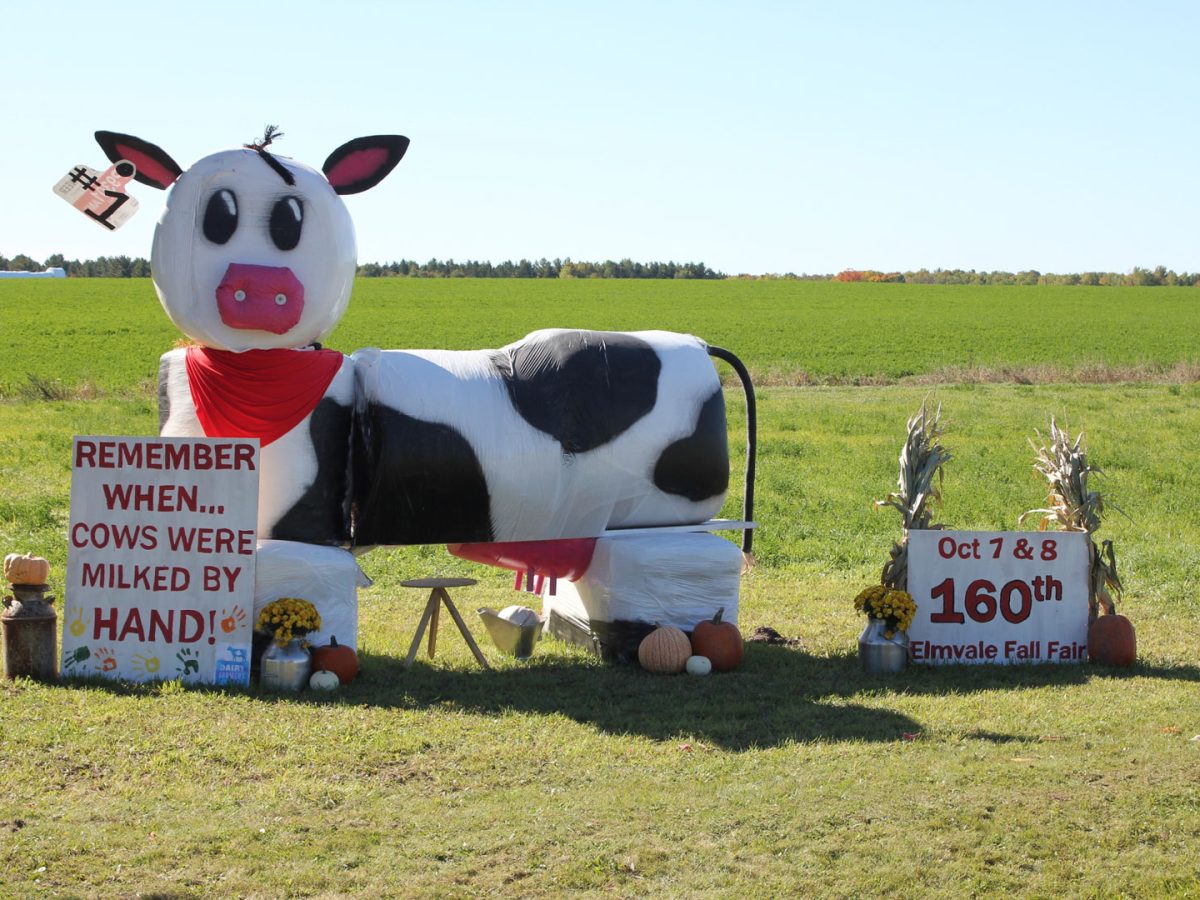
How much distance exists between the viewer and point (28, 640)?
8.08 metres

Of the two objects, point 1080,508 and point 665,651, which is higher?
point 1080,508

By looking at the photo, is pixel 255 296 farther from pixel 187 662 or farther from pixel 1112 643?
pixel 1112 643

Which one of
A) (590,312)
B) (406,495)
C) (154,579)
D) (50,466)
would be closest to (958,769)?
(406,495)

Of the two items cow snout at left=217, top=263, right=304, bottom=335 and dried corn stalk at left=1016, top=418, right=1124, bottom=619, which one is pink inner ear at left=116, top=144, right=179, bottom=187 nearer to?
cow snout at left=217, top=263, right=304, bottom=335

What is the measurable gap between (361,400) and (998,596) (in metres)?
4.11

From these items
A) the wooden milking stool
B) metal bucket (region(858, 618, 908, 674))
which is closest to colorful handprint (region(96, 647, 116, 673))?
the wooden milking stool

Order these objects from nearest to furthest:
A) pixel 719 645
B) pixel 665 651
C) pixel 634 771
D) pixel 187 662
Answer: pixel 634 771
pixel 187 662
pixel 665 651
pixel 719 645

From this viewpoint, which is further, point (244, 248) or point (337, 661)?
point (244, 248)

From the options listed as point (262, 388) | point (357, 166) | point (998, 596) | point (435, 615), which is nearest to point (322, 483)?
point (262, 388)

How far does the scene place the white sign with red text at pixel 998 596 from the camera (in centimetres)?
906

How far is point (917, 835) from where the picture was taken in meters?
5.57

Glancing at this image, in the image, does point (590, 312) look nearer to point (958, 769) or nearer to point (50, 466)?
point (50, 466)

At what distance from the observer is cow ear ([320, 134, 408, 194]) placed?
884cm

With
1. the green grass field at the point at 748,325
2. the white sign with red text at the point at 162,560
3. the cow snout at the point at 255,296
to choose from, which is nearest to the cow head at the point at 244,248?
the cow snout at the point at 255,296
